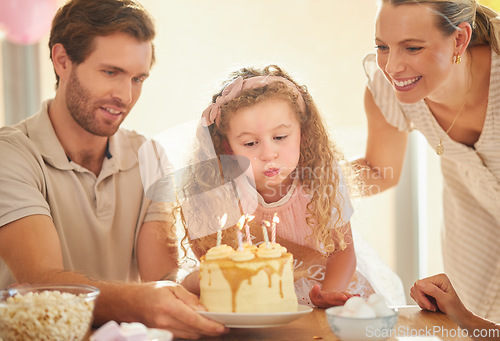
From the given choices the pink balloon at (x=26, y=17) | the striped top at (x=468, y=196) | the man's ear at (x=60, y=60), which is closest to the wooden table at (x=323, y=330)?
the striped top at (x=468, y=196)

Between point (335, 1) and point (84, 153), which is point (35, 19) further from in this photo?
point (335, 1)

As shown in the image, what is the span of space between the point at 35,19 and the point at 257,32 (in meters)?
0.99

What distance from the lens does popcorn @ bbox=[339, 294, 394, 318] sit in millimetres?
1026

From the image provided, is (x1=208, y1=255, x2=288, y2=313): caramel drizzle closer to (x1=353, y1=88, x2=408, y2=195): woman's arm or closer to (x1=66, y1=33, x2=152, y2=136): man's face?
(x1=66, y1=33, x2=152, y2=136): man's face

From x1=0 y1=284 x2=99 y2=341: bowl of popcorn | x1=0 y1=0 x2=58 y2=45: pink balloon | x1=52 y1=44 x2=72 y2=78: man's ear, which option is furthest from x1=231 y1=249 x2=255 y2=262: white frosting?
x1=0 y1=0 x2=58 y2=45: pink balloon

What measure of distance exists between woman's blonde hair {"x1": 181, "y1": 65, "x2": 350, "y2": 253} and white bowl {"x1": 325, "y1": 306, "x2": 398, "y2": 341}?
460 millimetres

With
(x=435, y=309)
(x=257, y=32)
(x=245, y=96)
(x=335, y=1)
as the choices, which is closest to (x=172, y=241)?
(x=245, y=96)

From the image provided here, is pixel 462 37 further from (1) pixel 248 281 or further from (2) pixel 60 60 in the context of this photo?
(2) pixel 60 60

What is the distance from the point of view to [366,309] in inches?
40.6

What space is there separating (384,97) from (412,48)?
41cm

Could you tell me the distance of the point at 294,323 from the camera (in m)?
1.23

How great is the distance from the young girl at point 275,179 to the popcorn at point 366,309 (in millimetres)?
349

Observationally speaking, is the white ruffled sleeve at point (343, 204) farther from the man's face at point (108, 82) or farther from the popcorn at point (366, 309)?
the man's face at point (108, 82)

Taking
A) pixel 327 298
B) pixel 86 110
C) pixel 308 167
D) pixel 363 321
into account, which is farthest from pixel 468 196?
pixel 86 110
